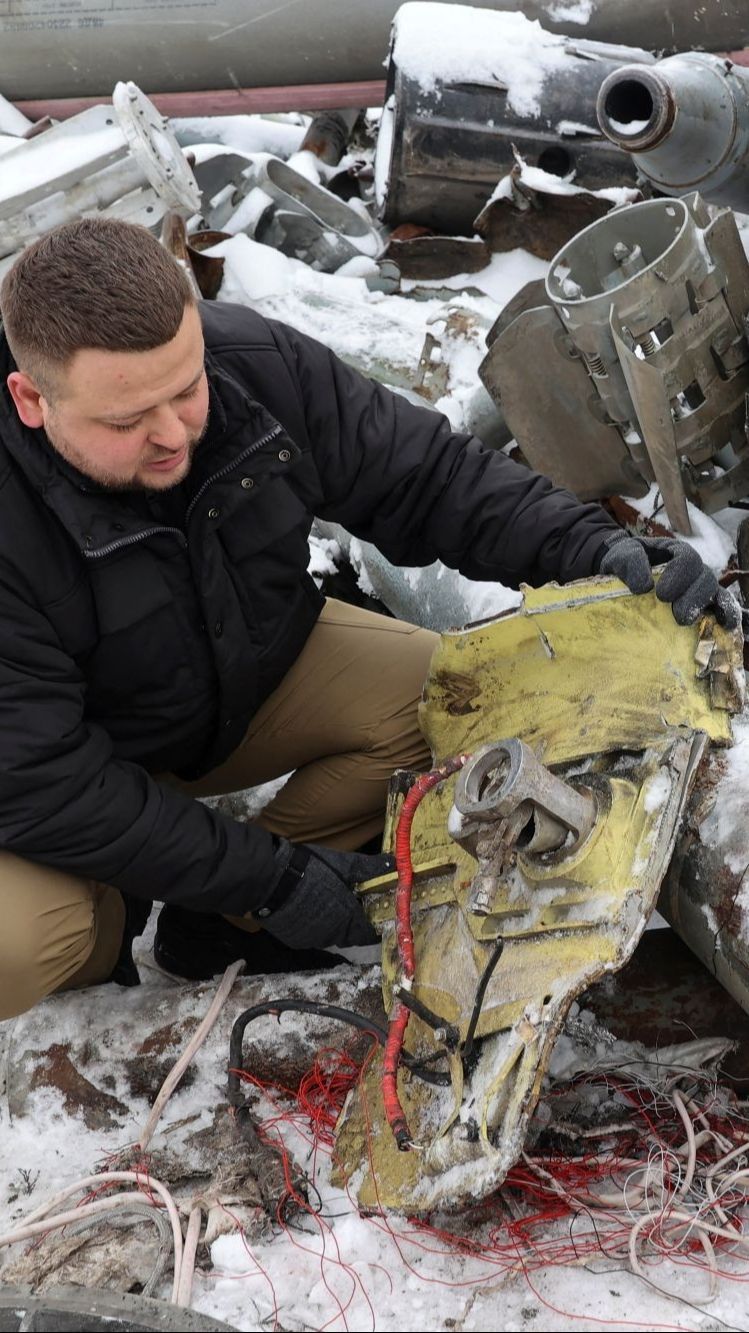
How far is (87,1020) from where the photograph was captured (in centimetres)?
235

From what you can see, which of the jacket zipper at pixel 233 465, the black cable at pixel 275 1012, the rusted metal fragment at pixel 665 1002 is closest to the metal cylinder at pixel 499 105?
the jacket zipper at pixel 233 465

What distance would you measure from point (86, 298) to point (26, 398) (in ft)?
0.76

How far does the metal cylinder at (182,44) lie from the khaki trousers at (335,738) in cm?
303

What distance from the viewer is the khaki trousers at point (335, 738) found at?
8.55 ft

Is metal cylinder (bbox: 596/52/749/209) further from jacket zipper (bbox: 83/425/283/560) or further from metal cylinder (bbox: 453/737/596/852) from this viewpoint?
metal cylinder (bbox: 453/737/596/852)

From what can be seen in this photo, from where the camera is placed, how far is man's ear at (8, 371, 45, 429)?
1938 mm

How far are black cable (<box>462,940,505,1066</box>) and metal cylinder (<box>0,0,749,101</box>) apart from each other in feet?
13.3

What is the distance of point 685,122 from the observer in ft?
9.16

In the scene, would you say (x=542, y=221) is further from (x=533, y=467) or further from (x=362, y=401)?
(x=362, y=401)

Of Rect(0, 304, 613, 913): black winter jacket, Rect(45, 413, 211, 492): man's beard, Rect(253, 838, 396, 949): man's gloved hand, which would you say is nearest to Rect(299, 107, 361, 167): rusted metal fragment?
Rect(0, 304, 613, 913): black winter jacket

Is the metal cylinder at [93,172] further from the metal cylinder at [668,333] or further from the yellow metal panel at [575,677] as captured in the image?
the yellow metal panel at [575,677]

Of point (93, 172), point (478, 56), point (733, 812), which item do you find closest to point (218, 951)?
point (733, 812)

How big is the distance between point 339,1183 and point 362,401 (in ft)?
4.60

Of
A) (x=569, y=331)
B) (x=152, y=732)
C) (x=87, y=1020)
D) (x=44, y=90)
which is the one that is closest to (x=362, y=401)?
(x=569, y=331)
